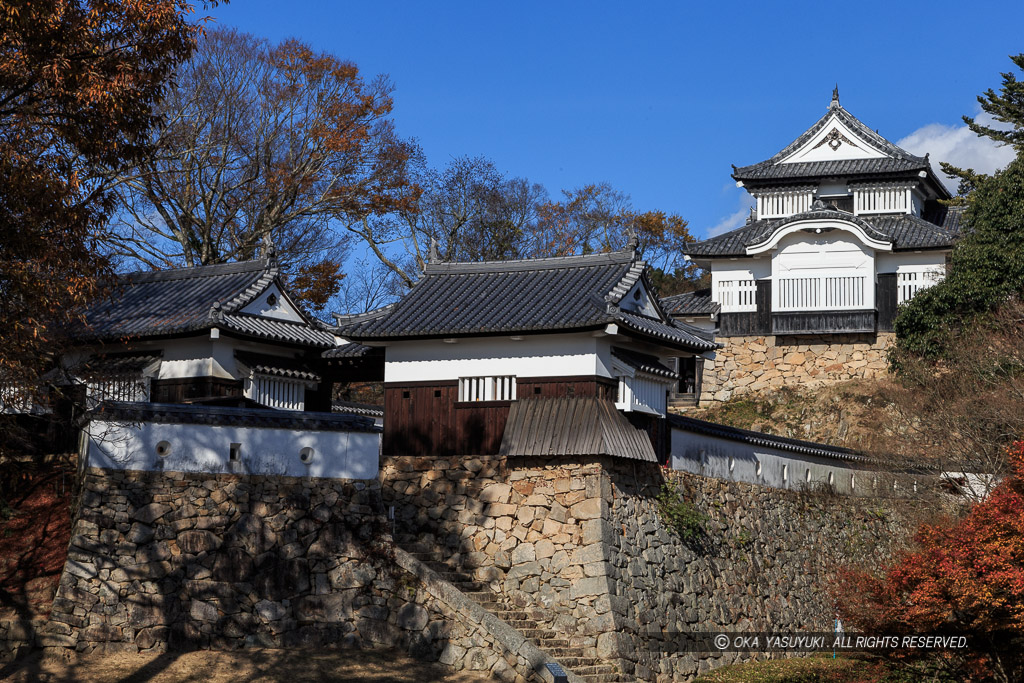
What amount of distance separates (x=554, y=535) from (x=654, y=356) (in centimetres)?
456

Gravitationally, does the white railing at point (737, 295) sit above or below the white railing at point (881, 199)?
below

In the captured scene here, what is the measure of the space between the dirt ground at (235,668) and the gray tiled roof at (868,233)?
22.2 m

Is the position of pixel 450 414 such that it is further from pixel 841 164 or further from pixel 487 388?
pixel 841 164

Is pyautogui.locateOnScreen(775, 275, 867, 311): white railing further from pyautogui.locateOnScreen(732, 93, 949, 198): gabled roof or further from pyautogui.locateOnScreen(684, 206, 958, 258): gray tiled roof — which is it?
pyautogui.locateOnScreen(732, 93, 949, 198): gabled roof

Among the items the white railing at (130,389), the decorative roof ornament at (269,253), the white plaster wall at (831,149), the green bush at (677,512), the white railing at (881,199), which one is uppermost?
the white plaster wall at (831,149)

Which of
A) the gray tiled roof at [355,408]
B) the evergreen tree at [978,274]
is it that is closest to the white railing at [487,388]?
the gray tiled roof at [355,408]

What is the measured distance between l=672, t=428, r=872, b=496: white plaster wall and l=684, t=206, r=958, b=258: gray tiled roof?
9.61 metres

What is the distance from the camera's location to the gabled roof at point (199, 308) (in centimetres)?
2372

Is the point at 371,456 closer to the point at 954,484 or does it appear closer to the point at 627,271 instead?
the point at 627,271

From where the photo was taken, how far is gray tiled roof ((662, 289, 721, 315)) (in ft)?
128

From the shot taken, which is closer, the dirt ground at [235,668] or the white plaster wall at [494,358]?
the dirt ground at [235,668]

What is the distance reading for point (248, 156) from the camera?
36688mm

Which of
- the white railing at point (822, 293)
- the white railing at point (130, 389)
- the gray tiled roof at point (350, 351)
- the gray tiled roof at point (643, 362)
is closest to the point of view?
the gray tiled roof at point (643, 362)

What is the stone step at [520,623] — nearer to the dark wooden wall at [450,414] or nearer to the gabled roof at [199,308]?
the dark wooden wall at [450,414]
